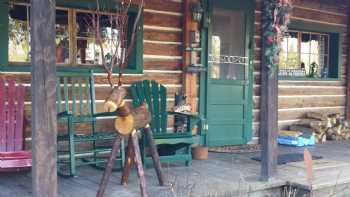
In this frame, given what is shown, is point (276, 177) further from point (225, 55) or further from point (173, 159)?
point (225, 55)

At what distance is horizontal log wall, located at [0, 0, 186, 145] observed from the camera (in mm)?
5173

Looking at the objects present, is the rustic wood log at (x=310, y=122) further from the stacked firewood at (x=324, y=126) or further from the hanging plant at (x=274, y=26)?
the hanging plant at (x=274, y=26)

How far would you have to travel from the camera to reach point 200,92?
19.0 ft

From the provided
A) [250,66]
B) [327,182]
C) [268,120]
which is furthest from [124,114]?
[250,66]

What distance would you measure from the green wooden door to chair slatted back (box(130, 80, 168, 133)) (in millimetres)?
1027

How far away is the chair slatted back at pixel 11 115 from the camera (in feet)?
13.2

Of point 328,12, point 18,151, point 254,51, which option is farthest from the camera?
point 328,12

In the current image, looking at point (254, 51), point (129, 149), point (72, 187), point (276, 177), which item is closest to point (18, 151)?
point (72, 187)

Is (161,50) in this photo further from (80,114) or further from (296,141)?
(296,141)

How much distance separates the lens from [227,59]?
19.8 ft

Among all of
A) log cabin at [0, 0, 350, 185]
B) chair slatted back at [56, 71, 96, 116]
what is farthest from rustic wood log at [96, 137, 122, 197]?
log cabin at [0, 0, 350, 185]

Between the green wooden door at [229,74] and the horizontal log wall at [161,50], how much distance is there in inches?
17.5

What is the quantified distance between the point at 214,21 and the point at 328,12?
8.05ft

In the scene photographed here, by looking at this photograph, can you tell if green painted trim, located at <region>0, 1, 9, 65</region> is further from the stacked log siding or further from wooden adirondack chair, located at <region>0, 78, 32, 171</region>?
wooden adirondack chair, located at <region>0, 78, 32, 171</region>
